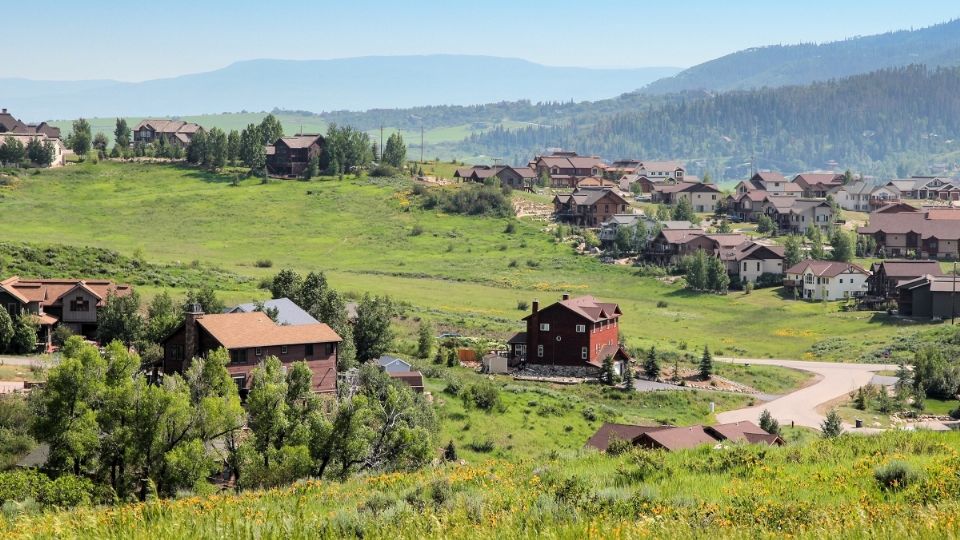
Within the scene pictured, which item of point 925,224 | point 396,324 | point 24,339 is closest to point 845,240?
point 925,224

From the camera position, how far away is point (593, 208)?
130375 millimetres

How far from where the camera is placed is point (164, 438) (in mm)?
32250

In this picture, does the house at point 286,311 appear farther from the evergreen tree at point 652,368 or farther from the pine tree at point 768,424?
the pine tree at point 768,424

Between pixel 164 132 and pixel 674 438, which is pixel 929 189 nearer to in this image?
pixel 164 132

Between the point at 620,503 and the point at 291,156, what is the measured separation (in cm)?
13235

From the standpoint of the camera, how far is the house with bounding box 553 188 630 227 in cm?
13025

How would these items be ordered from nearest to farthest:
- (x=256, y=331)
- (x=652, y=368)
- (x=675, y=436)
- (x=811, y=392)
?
(x=675, y=436)
(x=256, y=331)
(x=811, y=392)
(x=652, y=368)

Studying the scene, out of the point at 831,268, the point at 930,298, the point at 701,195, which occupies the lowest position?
the point at 930,298

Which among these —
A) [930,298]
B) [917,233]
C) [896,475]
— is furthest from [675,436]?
[917,233]

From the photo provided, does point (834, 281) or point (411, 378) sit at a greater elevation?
point (411, 378)

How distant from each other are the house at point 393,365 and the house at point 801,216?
82579 millimetres

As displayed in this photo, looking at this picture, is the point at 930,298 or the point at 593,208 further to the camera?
the point at 593,208

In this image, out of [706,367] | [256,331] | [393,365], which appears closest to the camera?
[256,331]

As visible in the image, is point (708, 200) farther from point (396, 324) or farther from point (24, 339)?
point (24, 339)
